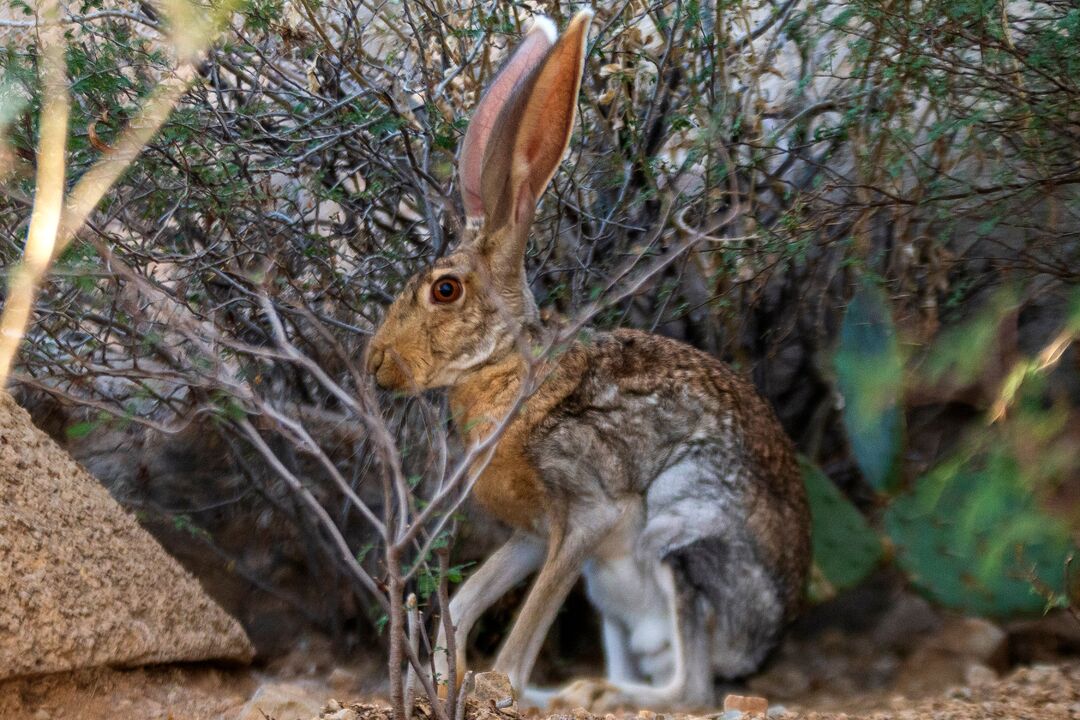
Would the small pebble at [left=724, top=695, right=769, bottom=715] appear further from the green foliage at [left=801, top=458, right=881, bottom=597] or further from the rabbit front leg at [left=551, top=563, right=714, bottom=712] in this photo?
the green foliage at [left=801, top=458, right=881, bottom=597]

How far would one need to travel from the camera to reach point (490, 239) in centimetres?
378

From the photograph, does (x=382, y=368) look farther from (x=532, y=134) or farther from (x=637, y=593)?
(x=637, y=593)

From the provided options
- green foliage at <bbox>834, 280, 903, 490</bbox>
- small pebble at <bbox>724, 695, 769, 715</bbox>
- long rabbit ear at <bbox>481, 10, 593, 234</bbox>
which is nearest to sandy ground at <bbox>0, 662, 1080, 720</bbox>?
small pebble at <bbox>724, 695, 769, 715</bbox>

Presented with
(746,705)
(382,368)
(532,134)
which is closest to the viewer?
(746,705)

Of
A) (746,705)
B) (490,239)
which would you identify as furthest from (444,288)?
(746,705)

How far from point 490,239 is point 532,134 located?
1.53 ft

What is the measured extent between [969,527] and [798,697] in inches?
52.1

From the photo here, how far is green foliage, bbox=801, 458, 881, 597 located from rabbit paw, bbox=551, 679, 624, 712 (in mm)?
1040

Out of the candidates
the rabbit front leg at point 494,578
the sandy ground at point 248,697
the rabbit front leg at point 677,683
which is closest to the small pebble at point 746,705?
the sandy ground at point 248,697

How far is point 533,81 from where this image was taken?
3270mm

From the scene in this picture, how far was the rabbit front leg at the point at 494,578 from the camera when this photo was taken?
3869 mm

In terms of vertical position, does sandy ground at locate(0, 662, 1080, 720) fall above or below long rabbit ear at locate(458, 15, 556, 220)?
below

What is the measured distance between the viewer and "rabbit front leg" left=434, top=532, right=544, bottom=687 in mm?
3869

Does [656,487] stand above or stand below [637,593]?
above
